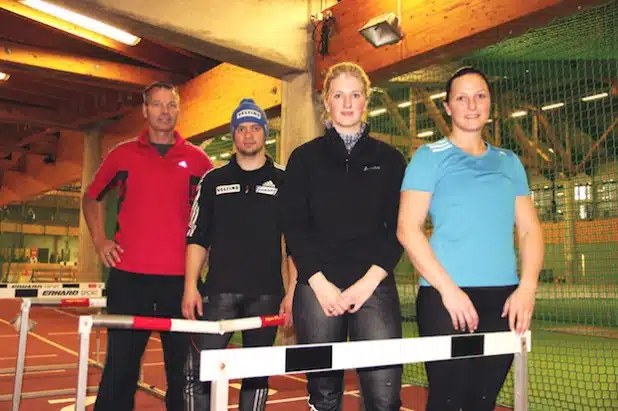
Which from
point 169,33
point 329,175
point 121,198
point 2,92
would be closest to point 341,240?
point 329,175

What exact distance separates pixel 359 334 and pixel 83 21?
20.8ft

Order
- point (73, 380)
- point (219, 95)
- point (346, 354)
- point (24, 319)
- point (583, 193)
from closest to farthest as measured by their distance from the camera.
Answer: point (346, 354) < point (24, 319) < point (73, 380) < point (219, 95) < point (583, 193)

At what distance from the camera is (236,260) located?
8.46ft

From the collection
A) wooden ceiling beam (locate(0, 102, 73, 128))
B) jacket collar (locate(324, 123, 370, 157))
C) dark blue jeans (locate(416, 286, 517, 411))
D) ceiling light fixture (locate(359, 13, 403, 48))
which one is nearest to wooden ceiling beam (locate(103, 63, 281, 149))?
ceiling light fixture (locate(359, 13, 403, 48))

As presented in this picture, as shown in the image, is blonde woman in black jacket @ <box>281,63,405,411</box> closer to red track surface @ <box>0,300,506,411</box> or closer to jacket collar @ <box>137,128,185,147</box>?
jacket collar @ <box>137,128,185,147</box>

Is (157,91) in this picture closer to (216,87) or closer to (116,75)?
(216,87)

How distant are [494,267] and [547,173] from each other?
728cm

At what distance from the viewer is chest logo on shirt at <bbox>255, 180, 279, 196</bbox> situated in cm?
265

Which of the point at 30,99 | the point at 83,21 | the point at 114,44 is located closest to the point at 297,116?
the point at 83,21

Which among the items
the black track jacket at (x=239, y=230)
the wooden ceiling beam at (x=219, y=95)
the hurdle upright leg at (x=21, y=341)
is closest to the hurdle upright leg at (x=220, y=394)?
the black track jacket at (x=239, y=230)

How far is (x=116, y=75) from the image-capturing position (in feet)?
28.9

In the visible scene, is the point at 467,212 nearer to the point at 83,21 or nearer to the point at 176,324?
the point at 176,324

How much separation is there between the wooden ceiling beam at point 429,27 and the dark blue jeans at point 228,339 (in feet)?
9.61

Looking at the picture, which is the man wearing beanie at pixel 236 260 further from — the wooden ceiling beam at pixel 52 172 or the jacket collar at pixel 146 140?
the wooden ceiling beam at pixel 52 172
